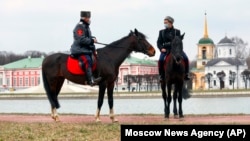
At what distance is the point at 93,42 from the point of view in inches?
493

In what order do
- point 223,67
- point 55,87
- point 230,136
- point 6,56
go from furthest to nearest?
point 6,56 → point 223,67 → point 55,87 → point 230,136

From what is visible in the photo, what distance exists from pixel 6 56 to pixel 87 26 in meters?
152

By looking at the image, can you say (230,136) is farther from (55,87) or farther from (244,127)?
(55,87)

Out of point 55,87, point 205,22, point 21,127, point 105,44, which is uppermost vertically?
point 205,22

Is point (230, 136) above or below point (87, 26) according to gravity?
below

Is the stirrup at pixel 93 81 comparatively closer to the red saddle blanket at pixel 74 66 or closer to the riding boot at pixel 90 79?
the riding boot at pixel 90 79

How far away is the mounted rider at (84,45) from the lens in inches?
487

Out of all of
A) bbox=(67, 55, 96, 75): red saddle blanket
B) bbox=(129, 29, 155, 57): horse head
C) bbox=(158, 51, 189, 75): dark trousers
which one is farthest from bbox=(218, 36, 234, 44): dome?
bbox=(67, 55, 96, 75): red saddle blanket

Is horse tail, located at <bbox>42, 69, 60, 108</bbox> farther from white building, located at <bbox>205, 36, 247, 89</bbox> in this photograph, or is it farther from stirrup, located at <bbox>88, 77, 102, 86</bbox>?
white building, located at <bbox>205, 36, 247, 89</bbox>

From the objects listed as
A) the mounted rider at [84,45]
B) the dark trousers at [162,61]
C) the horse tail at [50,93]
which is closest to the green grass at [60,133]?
the mounted rider at [84,45]

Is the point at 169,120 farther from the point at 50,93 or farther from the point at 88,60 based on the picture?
the point at 50,93

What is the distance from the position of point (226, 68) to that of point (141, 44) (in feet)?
335

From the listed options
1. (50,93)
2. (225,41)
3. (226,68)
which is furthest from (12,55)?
(50,93)

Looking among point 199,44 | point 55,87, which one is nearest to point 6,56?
point 199,44
